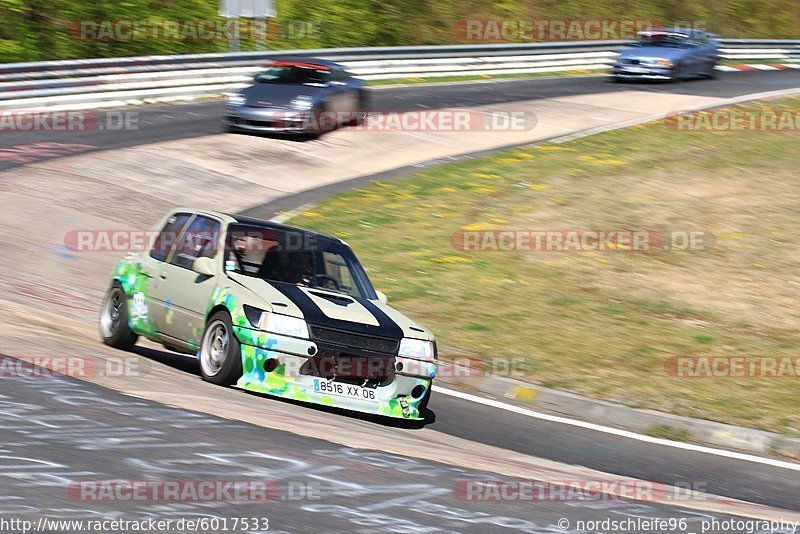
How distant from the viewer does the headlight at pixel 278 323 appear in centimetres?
910

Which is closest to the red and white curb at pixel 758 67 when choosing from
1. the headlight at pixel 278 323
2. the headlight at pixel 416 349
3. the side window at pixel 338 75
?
the side window at pixel 338 75

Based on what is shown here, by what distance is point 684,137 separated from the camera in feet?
83.8

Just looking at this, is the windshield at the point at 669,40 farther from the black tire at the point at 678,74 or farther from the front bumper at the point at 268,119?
the front bumper at the point at 268,119

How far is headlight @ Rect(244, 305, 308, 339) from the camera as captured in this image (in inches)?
358

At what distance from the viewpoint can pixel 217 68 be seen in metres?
29.8

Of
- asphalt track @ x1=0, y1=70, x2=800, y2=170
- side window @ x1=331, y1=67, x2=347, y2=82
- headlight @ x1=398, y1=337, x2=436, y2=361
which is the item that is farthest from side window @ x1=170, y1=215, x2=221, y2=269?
side window @ x1=331, y1=67, x2=347, y2=82

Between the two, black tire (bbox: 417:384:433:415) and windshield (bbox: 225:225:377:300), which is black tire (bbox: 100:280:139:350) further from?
black tire (bbox: 417:384:433:415)

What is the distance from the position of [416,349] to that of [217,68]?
849 inches

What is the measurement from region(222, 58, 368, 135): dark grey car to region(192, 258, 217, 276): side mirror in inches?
532

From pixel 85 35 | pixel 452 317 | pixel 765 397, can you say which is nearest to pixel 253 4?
pixel 85 35

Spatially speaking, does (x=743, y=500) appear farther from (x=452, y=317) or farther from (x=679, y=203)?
(x=679, y=203)

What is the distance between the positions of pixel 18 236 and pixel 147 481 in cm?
1064

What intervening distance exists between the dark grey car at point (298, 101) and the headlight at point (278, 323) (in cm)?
1451

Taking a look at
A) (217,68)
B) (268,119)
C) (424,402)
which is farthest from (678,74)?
(424,402)
